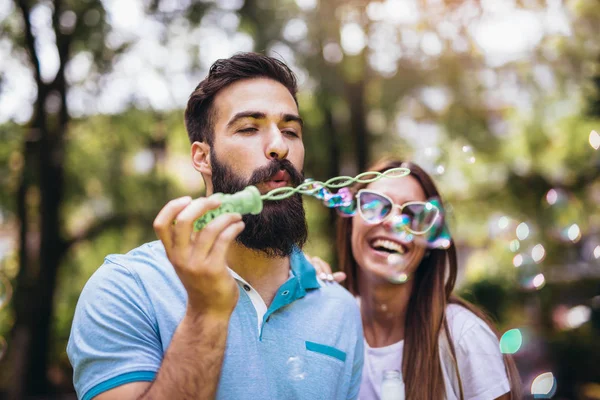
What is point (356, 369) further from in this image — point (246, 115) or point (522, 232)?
point (522, 232)

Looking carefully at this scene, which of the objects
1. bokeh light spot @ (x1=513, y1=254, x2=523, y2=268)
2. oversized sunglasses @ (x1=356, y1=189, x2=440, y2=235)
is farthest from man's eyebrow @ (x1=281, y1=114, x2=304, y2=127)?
bokeh light spot @ (x1=513, y1=254, x2=523, y2=268)

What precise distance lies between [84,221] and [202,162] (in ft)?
28.2

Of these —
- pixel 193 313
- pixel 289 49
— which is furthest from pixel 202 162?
pixel 289 49

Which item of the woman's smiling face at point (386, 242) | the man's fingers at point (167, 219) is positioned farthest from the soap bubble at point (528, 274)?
the man's fingers at point (167, 219)

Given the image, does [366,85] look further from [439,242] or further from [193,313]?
[193,313]

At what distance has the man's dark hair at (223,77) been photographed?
2.22m

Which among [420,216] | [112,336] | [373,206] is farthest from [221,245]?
[420,216]

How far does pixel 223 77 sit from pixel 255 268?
0.77 meters

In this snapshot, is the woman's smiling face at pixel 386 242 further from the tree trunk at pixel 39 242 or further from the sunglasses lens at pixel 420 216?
the tree trunk at pixel 39 242

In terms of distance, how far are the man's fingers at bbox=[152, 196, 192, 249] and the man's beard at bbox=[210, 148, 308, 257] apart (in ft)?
1.76

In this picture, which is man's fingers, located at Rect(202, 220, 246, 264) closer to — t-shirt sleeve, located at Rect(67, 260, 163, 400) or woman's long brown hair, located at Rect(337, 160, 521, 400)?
t-shirt sleeve, located at Rect(67, 260, 163, 400)

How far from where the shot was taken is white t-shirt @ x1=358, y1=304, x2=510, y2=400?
97.0 inches

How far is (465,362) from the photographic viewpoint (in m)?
2.53

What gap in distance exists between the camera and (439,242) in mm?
2953
